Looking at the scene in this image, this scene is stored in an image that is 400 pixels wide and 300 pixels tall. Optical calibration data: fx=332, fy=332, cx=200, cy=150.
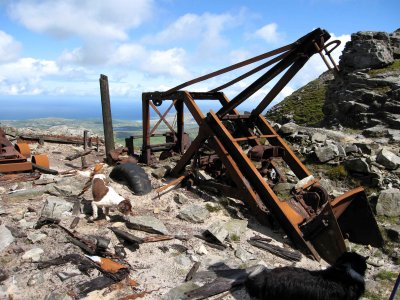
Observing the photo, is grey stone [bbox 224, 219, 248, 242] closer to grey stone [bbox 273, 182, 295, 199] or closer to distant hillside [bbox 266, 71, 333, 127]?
grey stone [bbox 273, 182, 295, 199]

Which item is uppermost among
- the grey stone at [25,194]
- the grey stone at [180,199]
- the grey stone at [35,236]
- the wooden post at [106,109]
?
the wooden post at [106,109]

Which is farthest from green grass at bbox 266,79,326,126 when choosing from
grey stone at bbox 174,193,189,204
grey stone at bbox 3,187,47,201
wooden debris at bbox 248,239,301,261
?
grey stone at bbox 3,187,47,201

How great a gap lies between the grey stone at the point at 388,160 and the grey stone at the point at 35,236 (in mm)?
7818

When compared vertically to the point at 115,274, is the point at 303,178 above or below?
above

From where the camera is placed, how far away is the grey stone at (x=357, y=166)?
26.3 feet

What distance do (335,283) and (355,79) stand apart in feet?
49.5

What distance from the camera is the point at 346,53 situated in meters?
18.7

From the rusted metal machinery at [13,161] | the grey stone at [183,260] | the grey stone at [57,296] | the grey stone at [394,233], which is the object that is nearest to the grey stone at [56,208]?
the grey stone at [57,296]

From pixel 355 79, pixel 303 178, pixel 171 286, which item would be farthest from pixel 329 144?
pixel 355 79

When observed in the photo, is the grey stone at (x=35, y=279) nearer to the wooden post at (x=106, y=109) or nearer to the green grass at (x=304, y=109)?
the wooden post at (x=106, y=109)

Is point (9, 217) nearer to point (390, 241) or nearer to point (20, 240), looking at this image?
point (20, 240)

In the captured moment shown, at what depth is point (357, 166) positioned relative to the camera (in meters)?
8.16

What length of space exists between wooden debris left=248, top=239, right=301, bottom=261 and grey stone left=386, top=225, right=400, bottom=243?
204 cm

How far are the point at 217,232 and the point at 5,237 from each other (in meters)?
3.17
